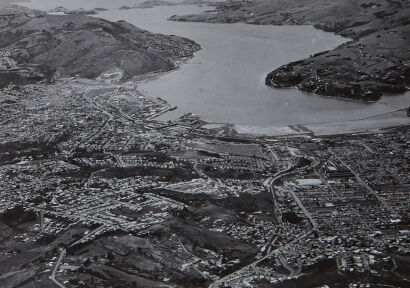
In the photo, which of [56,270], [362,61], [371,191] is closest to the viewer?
[56,270]

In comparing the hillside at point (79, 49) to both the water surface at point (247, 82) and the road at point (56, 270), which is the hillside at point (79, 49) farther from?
the road at point (56, 270)

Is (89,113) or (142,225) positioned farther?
(89,113)

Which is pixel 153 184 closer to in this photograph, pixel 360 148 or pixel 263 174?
pixel 263 174

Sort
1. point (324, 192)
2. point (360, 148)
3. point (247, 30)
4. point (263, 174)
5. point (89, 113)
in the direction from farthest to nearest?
point (247, 30) → point (89, 113) → point (360, 148) → point (263, 174) → point (324, 192)

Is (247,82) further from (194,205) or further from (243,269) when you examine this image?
(243,269)

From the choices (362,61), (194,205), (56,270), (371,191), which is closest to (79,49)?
(362,61)

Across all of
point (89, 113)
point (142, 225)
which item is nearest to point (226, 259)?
point (142, 225)
